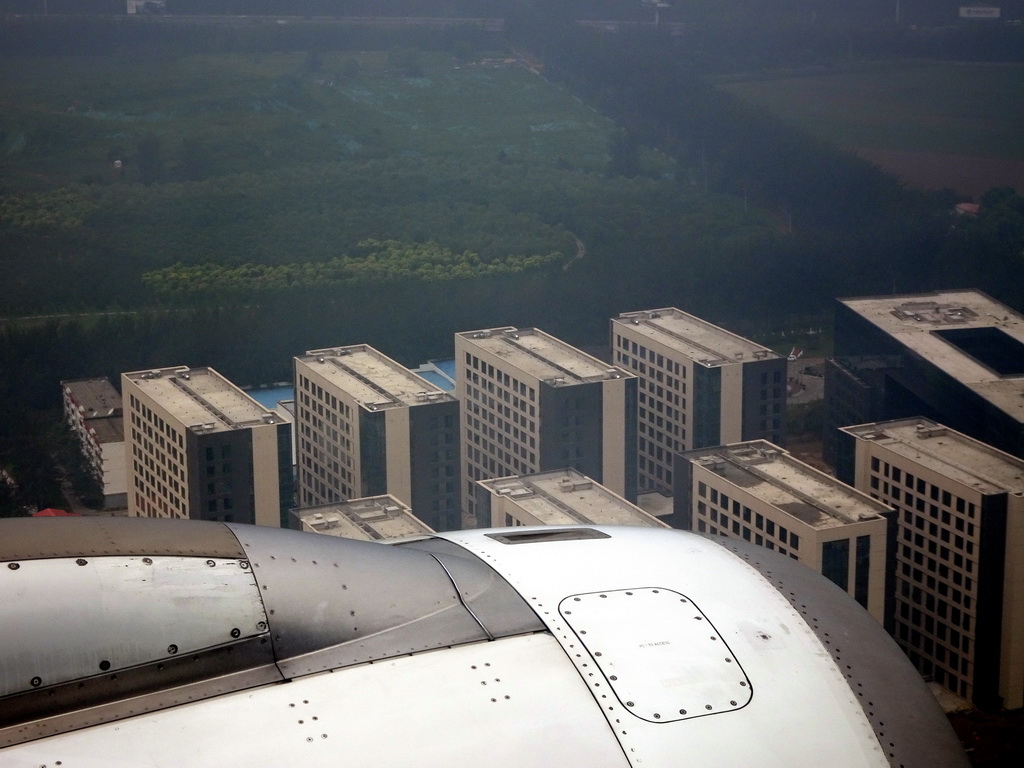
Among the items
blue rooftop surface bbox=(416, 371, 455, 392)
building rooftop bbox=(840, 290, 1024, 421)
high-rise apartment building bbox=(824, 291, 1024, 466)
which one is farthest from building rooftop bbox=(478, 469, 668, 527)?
blue rooftop surface bbox=(416, 371, 455, 392)

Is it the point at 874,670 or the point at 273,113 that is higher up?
the point at 273,113

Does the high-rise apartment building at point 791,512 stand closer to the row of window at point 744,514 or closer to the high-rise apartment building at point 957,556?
the row of window at point 744,514

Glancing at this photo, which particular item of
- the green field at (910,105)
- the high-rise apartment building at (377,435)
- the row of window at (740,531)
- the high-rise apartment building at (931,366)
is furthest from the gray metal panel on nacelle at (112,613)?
the green field at (910,105)

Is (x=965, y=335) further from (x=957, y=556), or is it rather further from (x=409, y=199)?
(x=409, y=199)

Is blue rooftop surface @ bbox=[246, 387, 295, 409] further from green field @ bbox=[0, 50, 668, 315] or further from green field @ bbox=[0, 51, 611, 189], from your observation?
green field @ bbox=[0, 51, 611, 189]

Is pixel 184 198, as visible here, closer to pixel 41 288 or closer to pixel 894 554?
pixel 41 288

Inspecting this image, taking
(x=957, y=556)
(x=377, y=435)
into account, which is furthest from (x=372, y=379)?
(x=957, y=556)

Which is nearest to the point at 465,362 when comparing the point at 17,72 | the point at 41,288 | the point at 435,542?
the point at 41,288
